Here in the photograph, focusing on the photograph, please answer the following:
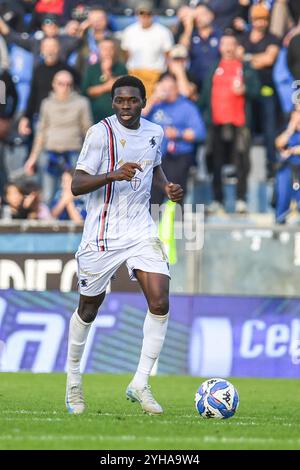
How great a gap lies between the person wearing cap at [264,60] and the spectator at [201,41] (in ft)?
1.69

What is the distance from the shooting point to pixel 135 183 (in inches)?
398

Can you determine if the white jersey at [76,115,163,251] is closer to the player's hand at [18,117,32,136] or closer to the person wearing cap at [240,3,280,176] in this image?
the person wearing cap at [240,3,280,176]

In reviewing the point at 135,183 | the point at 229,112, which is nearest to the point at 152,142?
the point at 135,183

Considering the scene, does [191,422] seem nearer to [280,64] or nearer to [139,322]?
[139,322]

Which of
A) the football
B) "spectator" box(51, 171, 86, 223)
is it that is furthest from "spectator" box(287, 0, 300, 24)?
the football

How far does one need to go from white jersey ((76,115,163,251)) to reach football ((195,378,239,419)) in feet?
4.41

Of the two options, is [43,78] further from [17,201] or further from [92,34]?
[17,201]

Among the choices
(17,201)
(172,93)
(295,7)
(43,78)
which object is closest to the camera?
(17,201)

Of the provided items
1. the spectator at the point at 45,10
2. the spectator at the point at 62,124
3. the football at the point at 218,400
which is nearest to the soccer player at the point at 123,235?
Result: the football at the point at 218,400

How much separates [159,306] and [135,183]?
1019 millimetres

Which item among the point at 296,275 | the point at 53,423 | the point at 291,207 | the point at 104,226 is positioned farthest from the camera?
the point at 291,207

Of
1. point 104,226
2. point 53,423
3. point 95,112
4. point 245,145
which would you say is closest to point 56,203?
point 95,112

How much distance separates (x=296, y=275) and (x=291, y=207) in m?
2.32

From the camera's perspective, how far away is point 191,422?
9406 millimetres
